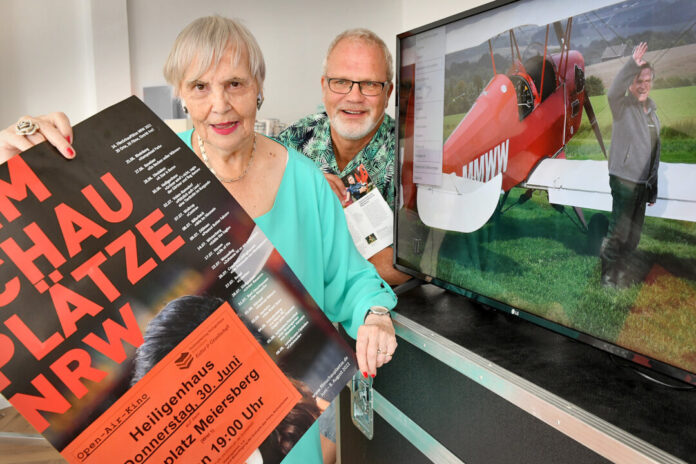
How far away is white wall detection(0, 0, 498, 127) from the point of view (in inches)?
136

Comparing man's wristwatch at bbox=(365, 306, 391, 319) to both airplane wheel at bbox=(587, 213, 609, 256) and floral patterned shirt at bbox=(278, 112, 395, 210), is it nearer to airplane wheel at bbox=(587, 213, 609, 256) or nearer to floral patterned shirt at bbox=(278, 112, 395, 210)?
airplane wheel at bbox=(587, 213, 609, 256)

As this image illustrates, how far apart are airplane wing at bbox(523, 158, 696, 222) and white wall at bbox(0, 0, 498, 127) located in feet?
9.99

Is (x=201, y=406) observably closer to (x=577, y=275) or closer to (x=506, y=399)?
(x=506, y=399)

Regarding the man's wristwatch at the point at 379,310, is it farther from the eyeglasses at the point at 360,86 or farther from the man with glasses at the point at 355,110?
the eyeglasses at the point at 360,86

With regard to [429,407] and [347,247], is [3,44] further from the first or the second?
[429,407]

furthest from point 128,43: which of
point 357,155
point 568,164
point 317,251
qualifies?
point 568,164

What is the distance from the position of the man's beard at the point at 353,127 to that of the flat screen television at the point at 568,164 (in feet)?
1.64

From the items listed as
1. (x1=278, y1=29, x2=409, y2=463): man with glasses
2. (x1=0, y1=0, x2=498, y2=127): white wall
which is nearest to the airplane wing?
(x1=278, y1=29, x2=409, y2=463): man with glasses

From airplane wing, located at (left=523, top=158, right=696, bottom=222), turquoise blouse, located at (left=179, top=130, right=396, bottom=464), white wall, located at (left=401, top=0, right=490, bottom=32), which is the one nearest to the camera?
airplane wing, located at (left=523, top=158, right=696, bottom=222)

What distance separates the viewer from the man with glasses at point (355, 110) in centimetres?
160

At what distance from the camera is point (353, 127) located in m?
1.65

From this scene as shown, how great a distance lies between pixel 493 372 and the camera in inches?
31.4

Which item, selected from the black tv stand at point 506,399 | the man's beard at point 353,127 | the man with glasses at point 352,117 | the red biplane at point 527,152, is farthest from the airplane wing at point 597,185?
the man's beard at point 353,127

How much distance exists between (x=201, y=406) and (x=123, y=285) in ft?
0.72
